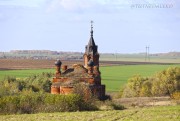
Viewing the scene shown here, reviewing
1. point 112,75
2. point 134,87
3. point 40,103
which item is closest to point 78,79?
point 40,103

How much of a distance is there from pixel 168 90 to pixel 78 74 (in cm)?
2186

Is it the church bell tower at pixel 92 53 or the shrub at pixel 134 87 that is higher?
the church bell tower at pixel 92 53

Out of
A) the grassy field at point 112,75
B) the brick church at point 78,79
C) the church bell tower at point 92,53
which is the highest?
the church bell tower at point 92,53

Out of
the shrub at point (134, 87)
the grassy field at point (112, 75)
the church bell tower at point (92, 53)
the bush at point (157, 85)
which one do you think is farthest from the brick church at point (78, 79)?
the grassy field at point (112, 75)

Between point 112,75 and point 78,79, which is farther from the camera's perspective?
point 112,75

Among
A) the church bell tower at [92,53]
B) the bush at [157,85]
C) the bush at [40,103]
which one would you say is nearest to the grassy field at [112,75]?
the bush at [157,85]

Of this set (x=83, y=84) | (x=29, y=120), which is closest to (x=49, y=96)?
(x=83, y=84)

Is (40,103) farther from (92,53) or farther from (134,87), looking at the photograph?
(134,87)

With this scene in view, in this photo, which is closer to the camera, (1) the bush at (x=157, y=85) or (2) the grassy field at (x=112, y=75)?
(1) the bush at (x=157, y=85)

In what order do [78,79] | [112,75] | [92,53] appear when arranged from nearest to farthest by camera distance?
[78,79] < [92,53] < [112,75]

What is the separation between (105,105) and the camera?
32938 millimetres

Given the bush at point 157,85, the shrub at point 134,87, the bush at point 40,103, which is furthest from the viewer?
the shrub at point 134,87

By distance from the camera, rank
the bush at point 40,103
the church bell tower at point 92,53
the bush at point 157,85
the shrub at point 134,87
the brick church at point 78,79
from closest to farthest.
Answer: the bush at point 40,103 < the brick church at point 78,79 < the church bell tower at point 92,53 < the bush at point 157,85 < the shrub at point 134,87

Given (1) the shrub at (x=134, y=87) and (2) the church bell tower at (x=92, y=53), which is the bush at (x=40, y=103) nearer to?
(2) the church bell tower at (x=92, y=53)
